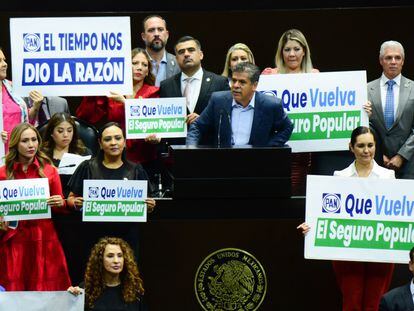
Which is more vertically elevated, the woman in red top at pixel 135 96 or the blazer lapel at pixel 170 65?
the blazer lapel at pixel 170 65

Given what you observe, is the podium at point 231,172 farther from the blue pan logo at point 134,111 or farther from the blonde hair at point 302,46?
the blonde hair at point 302,46

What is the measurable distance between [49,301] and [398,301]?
2.68 metres

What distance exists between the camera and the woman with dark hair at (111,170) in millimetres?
10328

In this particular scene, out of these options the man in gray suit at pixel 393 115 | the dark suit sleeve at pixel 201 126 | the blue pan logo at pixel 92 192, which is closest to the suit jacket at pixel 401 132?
the man in gray suit at pixel 393 115

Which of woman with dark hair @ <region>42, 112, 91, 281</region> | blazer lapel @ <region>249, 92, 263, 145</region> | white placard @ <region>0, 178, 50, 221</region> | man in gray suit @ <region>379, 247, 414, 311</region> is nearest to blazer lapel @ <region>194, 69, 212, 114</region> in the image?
blazer lapel @ <region>249, 92, 263, 145</region>

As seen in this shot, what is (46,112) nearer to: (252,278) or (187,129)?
(187,129)

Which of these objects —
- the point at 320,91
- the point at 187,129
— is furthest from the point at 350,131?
the point at 187,129

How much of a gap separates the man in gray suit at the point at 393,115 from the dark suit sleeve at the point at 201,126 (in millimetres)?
1488

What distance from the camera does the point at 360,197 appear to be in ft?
33.7

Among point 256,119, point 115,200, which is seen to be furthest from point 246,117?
point 115,200

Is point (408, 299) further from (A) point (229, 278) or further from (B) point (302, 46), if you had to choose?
(B) point (302, 46)

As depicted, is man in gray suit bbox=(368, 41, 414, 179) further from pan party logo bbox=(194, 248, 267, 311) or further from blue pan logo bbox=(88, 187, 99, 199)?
blue pan logo bbox=(88, 187, 99, 199)

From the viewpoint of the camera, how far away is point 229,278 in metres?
10.9

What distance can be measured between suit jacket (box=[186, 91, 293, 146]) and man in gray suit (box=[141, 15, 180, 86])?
1209 mm
